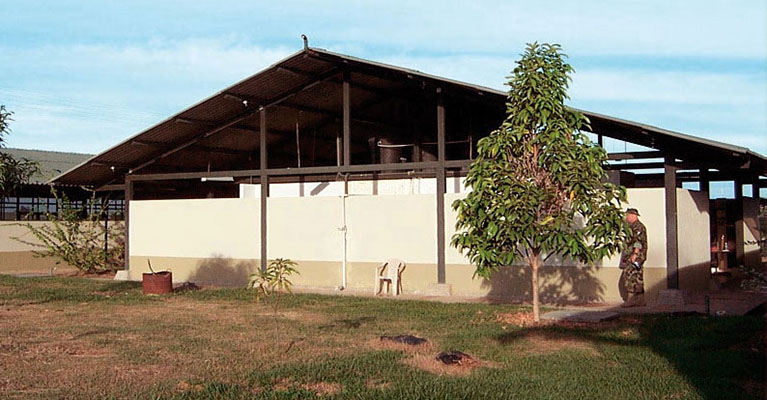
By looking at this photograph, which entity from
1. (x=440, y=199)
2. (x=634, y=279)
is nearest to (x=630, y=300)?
(x=634, y=279)

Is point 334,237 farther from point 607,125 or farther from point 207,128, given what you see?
point 607,125

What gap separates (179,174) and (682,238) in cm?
1238

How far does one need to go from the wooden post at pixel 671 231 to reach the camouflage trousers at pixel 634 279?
26.1 inches

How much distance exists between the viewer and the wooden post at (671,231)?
13812 mm

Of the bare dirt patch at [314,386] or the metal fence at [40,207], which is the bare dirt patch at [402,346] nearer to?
the bare dirt patch at [314,386]

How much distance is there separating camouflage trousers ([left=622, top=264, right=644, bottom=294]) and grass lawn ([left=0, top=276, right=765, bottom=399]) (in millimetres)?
1442

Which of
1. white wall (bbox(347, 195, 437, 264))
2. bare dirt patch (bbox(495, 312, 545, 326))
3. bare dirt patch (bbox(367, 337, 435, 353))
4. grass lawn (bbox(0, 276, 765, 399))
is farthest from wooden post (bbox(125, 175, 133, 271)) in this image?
bare dirt patch (bbox(367, 337, 435, 353))

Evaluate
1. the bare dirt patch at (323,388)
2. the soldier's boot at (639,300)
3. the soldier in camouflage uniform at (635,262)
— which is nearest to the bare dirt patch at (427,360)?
the bare dirt patch at (323,388)

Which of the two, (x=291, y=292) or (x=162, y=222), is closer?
(x=291, y=292)

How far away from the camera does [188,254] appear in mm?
20297

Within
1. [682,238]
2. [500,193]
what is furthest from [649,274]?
[500,193]

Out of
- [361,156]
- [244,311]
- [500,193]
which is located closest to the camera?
[500,193]

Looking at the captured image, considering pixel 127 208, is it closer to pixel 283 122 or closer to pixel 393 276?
pixel 283 122

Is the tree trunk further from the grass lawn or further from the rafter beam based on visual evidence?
the rafter beam
